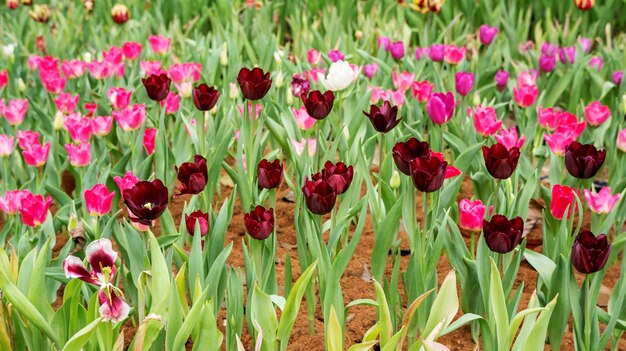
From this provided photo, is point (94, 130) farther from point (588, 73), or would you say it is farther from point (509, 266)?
point (588, 73)

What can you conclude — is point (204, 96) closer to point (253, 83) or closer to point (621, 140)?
point (253, 83)

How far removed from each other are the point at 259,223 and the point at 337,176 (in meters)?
0.19

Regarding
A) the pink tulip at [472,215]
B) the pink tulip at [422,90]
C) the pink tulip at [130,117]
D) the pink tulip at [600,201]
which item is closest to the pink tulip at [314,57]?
the pink tulip at [422,90]

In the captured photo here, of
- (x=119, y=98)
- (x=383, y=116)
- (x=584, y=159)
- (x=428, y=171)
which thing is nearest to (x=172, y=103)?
(x=119, y=98)

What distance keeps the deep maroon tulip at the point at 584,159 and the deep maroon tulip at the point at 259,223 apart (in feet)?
2.19

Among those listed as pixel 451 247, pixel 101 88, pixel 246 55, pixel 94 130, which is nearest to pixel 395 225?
pixel 451 247

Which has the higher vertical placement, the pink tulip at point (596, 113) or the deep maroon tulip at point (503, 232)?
the pink tulip at point (596, 113)

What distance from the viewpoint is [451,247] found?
6.14 ft

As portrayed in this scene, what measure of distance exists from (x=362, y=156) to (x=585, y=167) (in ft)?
1.77

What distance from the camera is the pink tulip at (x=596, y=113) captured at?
2598mm

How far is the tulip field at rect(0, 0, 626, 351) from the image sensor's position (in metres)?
1.57

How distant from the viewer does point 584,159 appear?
176 cm

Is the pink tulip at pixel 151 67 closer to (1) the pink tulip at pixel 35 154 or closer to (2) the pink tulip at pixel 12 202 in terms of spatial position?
(1) the pink tulip at pixel 35 154

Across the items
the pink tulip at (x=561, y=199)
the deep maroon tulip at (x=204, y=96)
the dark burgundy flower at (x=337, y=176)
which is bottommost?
the dark burgundy flower at (x=337, y=176)
